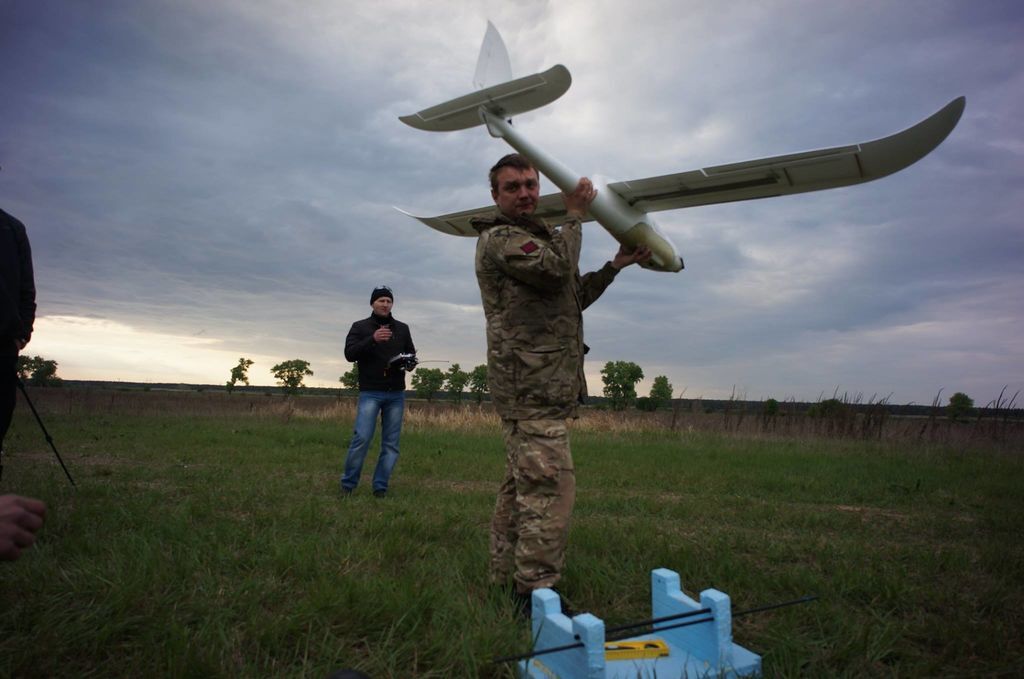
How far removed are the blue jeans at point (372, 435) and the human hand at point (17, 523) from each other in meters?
5.34

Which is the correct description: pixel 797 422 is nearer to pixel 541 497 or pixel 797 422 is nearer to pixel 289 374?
pixel 541 497

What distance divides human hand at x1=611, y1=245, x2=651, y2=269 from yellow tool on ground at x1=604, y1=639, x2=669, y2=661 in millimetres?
2148

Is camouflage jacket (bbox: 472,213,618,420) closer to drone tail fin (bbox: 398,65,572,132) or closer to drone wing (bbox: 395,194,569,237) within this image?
drone wing (bbox: 395,194,569,237)

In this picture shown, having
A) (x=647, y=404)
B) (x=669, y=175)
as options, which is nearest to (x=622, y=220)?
(x=669, y=175)

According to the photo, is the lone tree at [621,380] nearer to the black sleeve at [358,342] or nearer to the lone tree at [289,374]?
the lone tree at [289,374]

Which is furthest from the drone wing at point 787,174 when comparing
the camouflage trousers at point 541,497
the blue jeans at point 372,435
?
the blue jeans at point 372,435

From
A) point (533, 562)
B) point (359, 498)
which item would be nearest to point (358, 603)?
point (533, 562)

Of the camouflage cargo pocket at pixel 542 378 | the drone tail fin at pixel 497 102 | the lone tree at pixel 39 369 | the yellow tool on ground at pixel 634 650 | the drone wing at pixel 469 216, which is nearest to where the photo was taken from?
the yellow tool on ground at pixel 634 650

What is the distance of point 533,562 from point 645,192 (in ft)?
8.18

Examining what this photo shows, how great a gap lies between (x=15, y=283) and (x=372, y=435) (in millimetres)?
3550

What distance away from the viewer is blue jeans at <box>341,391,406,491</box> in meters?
6.76

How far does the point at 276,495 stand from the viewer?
6.17m

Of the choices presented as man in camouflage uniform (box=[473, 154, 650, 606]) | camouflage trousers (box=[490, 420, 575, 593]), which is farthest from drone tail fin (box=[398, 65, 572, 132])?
camouflage trousers (box=[490, 420, 575, 593])

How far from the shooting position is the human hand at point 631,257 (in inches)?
153
